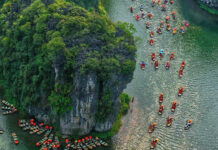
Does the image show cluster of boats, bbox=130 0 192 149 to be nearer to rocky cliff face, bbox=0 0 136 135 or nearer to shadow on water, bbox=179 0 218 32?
shadow on water, bbox=179 0 218 32

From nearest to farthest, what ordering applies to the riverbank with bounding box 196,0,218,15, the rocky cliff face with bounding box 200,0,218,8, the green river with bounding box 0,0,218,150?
the green river with bounding box 0,0,218,150, the rocky cliff face with bounding box 200,0,218,8, the riverbank with bounding box 196,0,218,15

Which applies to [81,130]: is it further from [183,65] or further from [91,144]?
[183,65]

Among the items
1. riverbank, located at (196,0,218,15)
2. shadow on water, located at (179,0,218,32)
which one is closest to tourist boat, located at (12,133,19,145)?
shadow on water, located at (179,0,218,32)

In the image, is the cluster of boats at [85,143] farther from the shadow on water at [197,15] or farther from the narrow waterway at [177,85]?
the shadow on water at [197,15]

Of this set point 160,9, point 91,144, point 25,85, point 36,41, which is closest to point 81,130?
point 91,144

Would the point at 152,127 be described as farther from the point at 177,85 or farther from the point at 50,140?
the point at 50,140

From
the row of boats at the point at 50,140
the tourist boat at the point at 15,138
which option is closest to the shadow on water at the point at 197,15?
the row of boats at the point at 50,140
